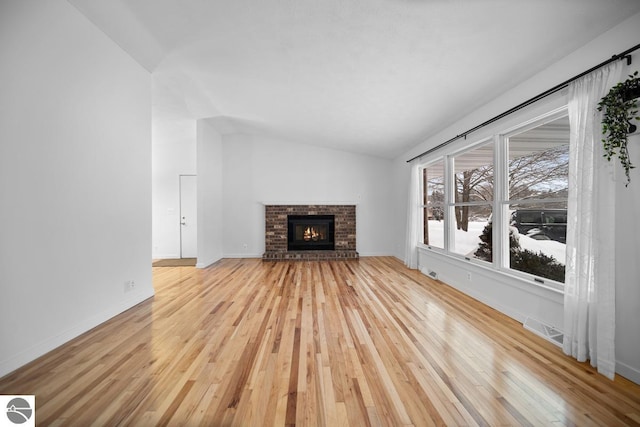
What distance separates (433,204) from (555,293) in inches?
114

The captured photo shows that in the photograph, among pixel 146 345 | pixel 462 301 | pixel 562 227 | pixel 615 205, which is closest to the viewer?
pixel 615 205

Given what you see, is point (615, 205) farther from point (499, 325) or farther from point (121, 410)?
point (121, 410)

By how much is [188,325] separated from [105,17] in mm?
3216

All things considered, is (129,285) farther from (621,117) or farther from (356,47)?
(621,117)

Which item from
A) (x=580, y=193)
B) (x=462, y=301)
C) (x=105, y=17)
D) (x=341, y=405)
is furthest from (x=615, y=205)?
(x=105, y=17)

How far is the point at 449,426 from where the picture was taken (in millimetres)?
1386

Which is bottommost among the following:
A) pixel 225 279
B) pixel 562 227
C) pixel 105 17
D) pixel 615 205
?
pixel 225 279

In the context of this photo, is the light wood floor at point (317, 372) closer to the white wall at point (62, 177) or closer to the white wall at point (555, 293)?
the white wall at point (555, 293)

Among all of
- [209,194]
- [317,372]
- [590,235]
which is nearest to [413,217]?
[590,235]

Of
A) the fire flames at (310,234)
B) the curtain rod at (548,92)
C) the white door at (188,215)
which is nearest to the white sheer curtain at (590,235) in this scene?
the curtain rod at (548,92)

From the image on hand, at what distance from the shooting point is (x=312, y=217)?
6.92 metres

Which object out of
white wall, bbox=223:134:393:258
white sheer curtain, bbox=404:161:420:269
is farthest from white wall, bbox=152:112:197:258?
white sheer curtain, bbox=404:161:420:269

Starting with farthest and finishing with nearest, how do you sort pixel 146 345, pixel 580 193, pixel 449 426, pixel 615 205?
pixel 146 345 → pixel 580 193 → pixel 615 205 → pixel 449 426

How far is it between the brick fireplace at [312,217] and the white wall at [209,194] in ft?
3.96
